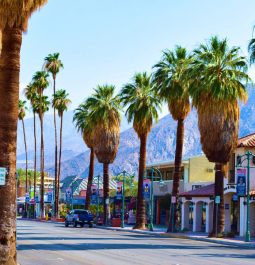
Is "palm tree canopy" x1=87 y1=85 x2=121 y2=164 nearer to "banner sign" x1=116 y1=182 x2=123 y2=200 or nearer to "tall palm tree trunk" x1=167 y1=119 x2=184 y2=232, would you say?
"banner sign" x1=116 y1=182 x2=123 y2=200

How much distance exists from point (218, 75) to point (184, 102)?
24.6 feet

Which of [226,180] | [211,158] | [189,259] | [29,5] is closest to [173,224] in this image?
[226,180]

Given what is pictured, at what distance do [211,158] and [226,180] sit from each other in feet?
36.3

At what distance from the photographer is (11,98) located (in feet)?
60.3

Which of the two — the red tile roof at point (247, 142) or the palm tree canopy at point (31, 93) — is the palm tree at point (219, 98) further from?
the palm tree canopy at point (31, 93)

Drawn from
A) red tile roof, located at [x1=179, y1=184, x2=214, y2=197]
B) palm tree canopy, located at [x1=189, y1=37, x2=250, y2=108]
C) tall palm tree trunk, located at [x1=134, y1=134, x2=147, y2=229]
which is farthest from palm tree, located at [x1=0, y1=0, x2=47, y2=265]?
tall palm tree trunk, located at [x1=134, y1=134, x2=147, y2=229]

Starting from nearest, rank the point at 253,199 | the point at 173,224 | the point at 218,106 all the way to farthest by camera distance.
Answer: the point at 218,106
the point at 253,199
the point at 173,224

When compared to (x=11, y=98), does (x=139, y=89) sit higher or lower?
higher

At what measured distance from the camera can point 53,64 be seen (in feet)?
318

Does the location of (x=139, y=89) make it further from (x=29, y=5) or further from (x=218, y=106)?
(x=29, y=5)

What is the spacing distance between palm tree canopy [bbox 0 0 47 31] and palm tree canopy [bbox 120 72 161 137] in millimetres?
41978

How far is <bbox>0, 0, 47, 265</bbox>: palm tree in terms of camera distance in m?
17.5

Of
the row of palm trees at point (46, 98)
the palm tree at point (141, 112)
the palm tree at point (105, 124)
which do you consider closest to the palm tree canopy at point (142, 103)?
the palm tree at point (141, 112)

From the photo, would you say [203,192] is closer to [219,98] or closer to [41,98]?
[219,98]
